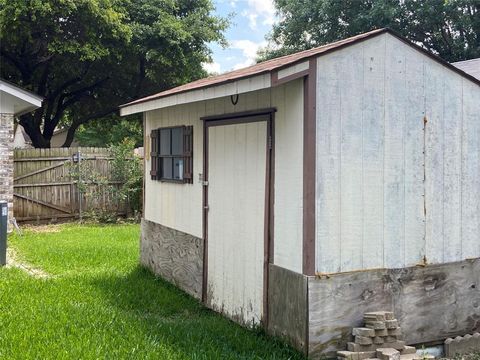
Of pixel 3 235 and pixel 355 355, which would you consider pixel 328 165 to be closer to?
pixel 355 355

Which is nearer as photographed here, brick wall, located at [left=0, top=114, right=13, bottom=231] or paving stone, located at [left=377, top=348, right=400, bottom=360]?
paving stone, located at [left=377, top=348, right=400, bottom=360]

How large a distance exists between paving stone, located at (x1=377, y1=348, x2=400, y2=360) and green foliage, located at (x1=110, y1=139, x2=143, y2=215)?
10575 millimetres

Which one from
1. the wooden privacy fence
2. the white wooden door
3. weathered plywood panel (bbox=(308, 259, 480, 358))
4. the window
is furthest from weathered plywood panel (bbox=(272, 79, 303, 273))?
the wooden privacy fence

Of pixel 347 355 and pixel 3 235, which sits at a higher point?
pixel 3 235

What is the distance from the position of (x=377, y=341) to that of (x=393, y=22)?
60.9 ft

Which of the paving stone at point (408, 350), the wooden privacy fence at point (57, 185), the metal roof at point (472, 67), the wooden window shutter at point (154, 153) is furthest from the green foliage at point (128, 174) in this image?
the paving stone at point (408, 350)

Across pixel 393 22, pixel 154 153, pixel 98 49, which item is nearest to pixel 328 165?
pixel 154 153

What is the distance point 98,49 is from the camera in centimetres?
1745

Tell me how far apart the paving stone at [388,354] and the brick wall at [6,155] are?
9.67 m

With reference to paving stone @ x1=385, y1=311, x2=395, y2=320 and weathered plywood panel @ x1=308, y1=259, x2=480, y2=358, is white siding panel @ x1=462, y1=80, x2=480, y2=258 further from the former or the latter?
paving stone @ x1=385, y1=311, x2=395, y2=320

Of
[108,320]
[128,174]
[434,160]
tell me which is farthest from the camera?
[128,174]

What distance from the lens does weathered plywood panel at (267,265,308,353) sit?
4.43m

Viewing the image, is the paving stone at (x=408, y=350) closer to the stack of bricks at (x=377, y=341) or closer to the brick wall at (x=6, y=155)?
the stack of bricks at (x=377, y=341)

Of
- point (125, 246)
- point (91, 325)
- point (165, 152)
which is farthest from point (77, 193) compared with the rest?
point (91, 325)
